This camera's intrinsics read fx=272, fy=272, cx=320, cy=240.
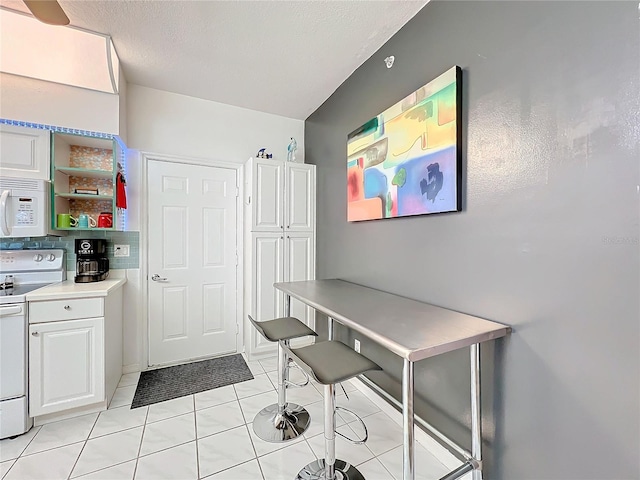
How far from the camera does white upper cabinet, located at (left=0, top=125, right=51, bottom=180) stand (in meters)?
1.94

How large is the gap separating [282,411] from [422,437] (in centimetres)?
93

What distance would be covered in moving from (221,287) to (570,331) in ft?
9.25

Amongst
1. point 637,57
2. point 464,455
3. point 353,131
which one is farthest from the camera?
point 353,131

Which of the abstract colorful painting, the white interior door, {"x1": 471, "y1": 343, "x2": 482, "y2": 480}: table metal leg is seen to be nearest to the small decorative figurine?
the white interior door

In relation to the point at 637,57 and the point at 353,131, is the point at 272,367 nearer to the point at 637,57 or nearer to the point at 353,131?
the point at 353,131

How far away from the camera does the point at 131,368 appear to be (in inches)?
102

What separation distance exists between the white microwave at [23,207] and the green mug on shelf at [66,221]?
0.34ft

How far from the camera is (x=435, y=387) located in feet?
5.34

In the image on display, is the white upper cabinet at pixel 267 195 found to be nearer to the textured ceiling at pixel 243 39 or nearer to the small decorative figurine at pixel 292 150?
the small decorative figurine at pixel 292 150

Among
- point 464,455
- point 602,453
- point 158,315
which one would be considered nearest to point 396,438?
point 464,455

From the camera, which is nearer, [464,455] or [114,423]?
[464,455]

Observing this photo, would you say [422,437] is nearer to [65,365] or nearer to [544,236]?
[544,236]

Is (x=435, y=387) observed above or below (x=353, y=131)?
below

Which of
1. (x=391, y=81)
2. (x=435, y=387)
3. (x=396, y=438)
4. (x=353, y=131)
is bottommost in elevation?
(x=396, y=438)
